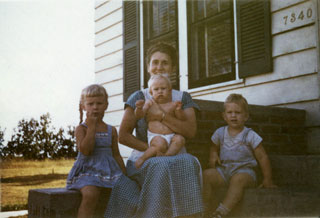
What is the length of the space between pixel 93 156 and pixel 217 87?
2.29 meters

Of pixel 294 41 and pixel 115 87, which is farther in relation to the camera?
pixel 115 87

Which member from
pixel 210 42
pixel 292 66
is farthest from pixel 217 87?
pixel 292 66

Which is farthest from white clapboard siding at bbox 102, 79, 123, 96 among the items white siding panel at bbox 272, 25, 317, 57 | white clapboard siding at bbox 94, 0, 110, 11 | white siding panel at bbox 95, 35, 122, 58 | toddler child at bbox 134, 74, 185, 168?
toddler child at bbox 134, 74, 185, 168

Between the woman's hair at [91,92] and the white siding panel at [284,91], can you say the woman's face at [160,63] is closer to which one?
the woman's hair at [91,92]

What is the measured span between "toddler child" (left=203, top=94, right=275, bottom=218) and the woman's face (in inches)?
21.9

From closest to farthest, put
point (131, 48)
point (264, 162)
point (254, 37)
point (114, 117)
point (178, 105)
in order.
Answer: point (178, 105) < point (264, 162) < point (254, 37) < point (131, 48) < point (114, 117)

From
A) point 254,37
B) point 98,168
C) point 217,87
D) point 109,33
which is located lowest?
point 98,168

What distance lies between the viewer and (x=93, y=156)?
7.69 ft

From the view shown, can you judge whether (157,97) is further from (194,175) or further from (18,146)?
(18,146)

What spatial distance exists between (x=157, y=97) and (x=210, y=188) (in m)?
0.78

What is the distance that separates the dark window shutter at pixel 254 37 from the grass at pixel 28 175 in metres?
4.18

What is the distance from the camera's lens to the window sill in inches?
159

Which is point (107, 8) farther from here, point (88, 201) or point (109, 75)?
point (88, 201)

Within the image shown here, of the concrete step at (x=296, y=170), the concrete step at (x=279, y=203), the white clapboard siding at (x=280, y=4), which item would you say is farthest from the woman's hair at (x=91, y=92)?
the white clapboard siding at (x=280, y=4)
